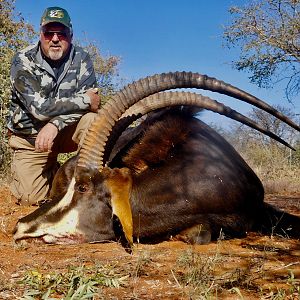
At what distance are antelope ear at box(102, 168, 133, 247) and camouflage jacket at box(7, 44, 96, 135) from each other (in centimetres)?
130

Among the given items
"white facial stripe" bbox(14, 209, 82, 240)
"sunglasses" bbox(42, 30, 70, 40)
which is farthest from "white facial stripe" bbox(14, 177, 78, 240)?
"sunglasses" bbox(42, 30, 70, 40)

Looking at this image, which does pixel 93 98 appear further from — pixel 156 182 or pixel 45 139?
pixel 156 182

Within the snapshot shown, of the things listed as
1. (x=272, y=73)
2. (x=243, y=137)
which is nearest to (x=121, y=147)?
(x=272, y=73)

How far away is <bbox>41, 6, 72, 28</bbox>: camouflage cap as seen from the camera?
520 cm

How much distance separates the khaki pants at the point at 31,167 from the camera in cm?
567

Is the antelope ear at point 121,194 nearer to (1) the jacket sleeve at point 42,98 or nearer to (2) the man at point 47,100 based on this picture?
(2) the man at point 47,100

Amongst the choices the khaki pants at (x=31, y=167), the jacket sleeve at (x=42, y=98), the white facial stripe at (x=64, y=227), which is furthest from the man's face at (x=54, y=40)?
the white facial stripe at (x=64, y=227)

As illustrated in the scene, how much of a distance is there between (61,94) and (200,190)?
213 centimetres

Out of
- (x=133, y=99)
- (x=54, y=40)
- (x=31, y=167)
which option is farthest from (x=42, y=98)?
(x=133, y=99)

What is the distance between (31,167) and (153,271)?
3297 millimetres

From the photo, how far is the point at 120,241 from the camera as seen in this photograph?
12.3 ft

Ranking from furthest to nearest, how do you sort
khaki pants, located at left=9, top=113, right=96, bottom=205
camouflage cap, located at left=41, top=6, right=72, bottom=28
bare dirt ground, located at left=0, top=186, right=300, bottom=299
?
khaki pants, located at left=9, top=113, right=96, bottom=205, camouflage cap, located at left=41, top=6, right=72, bottom=28, bare dirt ground, located at left=0, top=186, right=300, bottom=299

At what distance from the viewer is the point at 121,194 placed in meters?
3.72

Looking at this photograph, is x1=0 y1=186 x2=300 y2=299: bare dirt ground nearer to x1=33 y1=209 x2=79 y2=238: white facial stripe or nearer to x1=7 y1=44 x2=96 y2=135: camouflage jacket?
x1=33 y1=209 x2=79 y2=238: white facial stripe
